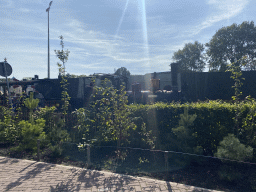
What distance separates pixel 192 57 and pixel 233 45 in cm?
1110

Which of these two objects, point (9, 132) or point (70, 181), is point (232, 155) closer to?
point (70, 181)

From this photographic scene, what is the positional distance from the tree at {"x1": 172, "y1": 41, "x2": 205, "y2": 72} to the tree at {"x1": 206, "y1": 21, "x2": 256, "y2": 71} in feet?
28.2

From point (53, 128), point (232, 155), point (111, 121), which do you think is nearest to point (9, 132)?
point (53, 128)

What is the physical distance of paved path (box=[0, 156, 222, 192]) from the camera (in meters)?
3.66

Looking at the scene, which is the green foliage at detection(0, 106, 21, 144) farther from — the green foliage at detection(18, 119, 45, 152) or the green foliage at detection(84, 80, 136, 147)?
the green foliage at detection(84, 80, 136, 147)

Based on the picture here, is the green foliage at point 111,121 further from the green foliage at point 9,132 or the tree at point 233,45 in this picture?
the tree at point 233,45

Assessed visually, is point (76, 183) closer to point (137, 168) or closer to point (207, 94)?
point (137, 168)

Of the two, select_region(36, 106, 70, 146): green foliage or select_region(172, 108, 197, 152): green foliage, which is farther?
select_region(36, 106, 70, 146): green foliage

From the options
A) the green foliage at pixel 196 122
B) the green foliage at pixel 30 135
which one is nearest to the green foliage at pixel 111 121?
the green foliage at pixel 196 122

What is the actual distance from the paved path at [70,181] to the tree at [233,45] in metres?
31.7

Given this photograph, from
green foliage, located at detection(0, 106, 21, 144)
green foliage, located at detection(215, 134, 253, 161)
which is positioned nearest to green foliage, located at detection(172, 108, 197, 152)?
green foliage, located at detection(215, 134, 253, 161)

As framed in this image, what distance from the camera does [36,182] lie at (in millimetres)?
3920

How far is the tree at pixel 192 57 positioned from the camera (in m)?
42.4

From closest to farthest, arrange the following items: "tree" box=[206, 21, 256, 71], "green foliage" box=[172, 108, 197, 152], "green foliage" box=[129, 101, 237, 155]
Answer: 1. "green foliage" box=[172, 108, 197, 152]
2. "green foliage" box=[129, 101, 237, 155]
3. "tree" box=[206, 21, 256, 71]
